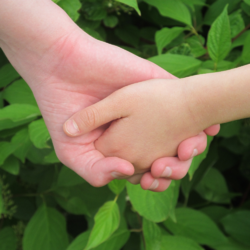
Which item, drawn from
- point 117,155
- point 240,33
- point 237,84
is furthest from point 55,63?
point 240,33

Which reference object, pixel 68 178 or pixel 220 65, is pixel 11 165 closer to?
pixel 68 178

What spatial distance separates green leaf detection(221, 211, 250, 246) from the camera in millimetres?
996

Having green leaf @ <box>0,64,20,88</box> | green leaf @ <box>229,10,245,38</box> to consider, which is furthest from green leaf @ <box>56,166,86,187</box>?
green leaf @ <box>229,10,245,38</box>

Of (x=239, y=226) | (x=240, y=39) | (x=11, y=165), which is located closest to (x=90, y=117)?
(x=11, y=165)

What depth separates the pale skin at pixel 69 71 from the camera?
0.64m

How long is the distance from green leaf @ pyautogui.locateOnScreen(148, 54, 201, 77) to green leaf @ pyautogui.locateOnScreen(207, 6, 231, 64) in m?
0.06

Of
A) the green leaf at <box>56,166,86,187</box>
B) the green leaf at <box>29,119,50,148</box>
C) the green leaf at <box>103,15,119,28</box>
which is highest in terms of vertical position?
the green leaf at <box>103,15,119,28</box>

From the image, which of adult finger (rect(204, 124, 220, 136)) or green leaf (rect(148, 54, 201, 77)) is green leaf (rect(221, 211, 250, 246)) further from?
green leaf (rect(148, 54, 201, 77))

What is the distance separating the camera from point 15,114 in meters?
0.72

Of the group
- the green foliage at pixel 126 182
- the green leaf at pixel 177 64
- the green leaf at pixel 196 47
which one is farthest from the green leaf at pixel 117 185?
the green leaf at pixel 196 47

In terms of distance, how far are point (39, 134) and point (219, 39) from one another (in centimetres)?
53

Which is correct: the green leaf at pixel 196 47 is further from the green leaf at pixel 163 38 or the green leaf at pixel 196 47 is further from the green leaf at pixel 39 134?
the green leaf at pixel 39 134

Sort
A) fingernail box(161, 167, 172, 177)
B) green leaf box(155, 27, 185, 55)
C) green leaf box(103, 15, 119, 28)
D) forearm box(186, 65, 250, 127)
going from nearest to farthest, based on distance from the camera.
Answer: forearm box(186, 65, 250, 127)
fingernail box(161, 167, 172, 177)
green leaf box(155, 27, 185, 55)
green leaf box(103, 15, 119, 28)

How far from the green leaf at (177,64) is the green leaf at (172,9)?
16cm
